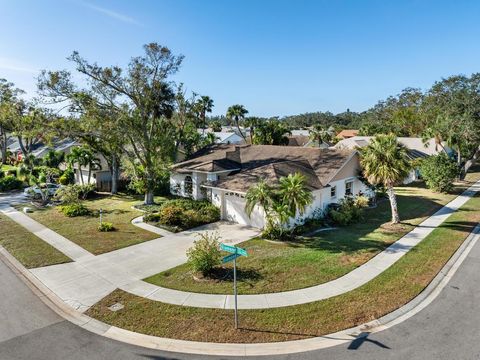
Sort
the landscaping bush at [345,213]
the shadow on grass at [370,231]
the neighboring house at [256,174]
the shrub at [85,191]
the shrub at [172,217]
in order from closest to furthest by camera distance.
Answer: the shadow on grass at [370,231] → the shrub at [172,217] → the landscaping bush at [345,213] → the neighboring house at [256,174] → the shrub at [85,191]

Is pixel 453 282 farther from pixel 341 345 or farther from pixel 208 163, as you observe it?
pixel 208 163

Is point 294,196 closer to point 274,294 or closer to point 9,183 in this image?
point 274,294

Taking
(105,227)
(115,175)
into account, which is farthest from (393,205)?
(115,175)

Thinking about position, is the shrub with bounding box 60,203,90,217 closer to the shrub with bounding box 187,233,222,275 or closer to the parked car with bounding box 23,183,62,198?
the parked car with bounding box 23,183,62,198

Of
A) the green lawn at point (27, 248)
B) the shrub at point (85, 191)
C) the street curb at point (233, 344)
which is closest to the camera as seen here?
the street curb at point (233, 344)

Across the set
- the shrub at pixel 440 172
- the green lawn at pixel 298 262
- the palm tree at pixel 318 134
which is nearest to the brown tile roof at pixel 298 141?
the palm tree at pixel 318 134

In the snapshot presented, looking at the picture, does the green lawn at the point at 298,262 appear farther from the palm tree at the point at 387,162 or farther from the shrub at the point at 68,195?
the shrub at the point at 68,195

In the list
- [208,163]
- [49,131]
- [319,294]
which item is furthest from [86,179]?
[319,294]
